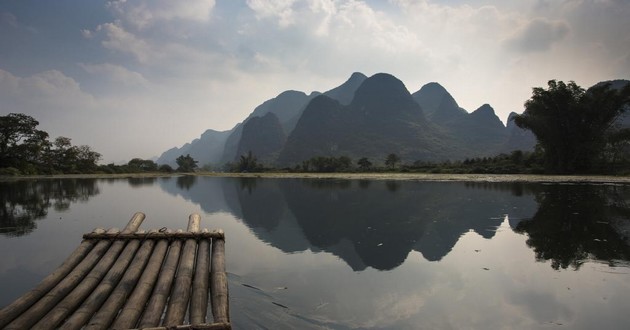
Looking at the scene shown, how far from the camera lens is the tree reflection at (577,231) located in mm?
9312

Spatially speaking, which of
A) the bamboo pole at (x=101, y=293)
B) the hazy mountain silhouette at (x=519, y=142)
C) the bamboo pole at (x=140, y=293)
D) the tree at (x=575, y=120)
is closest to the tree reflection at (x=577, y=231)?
the bamboo pole at (x=140, y=293)

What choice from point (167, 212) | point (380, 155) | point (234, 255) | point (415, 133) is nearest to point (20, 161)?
point (167, 212)

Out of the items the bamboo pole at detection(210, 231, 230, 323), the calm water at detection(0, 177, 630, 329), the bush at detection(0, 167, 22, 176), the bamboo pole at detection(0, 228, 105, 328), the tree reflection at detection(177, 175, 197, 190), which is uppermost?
the bush at detection(0, 167, 22, 176)

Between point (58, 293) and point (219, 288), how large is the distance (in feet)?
6.59

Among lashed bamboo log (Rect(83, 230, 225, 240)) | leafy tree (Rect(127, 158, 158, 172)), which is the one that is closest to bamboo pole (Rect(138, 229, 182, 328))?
lashed bamboo log (Rect(83, 230, 225, 240))

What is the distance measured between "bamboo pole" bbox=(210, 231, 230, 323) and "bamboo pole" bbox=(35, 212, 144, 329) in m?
1.61

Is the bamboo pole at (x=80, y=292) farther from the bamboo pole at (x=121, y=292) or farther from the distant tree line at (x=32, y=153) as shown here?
the distant tree line at (x=32, y=153)

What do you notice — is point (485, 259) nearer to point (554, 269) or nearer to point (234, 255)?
point (554, 269)

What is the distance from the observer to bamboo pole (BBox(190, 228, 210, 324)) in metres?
3.93

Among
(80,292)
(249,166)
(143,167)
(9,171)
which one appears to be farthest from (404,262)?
(143,167)

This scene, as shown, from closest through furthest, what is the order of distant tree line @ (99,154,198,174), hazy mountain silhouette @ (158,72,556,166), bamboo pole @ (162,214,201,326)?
1. bamboo pole @ (162,214,201,326)
2. distant tree line @ (99,154,198,174)
3. hazy mountain silhouette @ (158,72,556,166)

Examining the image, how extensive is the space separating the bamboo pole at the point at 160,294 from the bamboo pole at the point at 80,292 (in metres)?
0.86

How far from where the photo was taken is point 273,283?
7.54 m

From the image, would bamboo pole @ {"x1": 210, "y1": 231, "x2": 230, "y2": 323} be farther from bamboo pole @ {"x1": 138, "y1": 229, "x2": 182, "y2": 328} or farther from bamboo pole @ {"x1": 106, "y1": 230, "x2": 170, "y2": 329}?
bamboo pole @ {"x1": 106, "y1": 230, "x2": 170, "y2": 329}
